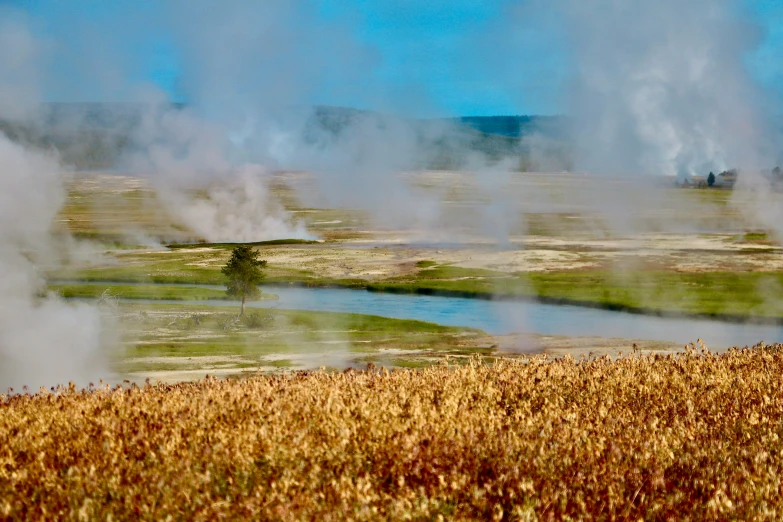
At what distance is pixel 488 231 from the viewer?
128000 mm

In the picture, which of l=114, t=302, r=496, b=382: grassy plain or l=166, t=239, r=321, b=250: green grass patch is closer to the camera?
l=114, t=302, r=496, b=382: grassy plain

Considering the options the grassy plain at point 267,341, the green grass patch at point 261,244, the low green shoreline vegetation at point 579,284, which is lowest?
the grassy plain at point 267,341

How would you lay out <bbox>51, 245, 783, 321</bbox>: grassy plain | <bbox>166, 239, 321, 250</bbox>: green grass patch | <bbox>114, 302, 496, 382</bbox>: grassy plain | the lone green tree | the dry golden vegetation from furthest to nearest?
<bbox>166, 239, 321, 250</bbox>: green grass patch, the lone green tree, <bbox>51, 245, 783, 321</bbox>: grassy plain, <bbox>114, 302, 496, 382</bbox>: grassy plain, the dry golden vegetation

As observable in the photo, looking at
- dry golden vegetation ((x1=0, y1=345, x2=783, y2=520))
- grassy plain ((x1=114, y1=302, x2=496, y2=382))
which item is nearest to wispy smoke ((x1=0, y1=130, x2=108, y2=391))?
grassy plain ((x1=114, y1=302, x2=496, y2=382))

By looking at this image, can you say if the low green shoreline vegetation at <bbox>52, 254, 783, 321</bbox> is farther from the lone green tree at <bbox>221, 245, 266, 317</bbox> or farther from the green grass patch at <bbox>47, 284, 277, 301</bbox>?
the lone green tree at <bbox>221, 245, 266, 317</bbox>

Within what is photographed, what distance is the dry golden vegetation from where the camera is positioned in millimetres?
5828

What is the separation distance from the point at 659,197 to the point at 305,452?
173m

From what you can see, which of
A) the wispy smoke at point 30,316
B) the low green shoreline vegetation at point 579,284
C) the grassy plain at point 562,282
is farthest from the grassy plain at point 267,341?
the grassy plain at point 562,282

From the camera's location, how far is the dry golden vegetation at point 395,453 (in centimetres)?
583

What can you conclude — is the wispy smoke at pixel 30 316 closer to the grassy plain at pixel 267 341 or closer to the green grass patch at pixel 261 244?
the grassy plain at pixel 267 341

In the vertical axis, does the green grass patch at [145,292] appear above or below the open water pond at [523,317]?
above

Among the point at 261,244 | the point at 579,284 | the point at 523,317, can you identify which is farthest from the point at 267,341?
the point at 261,244

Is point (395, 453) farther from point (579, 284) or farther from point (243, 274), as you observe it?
point (579, 284)

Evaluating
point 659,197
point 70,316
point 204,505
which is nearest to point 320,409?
point 204,505
